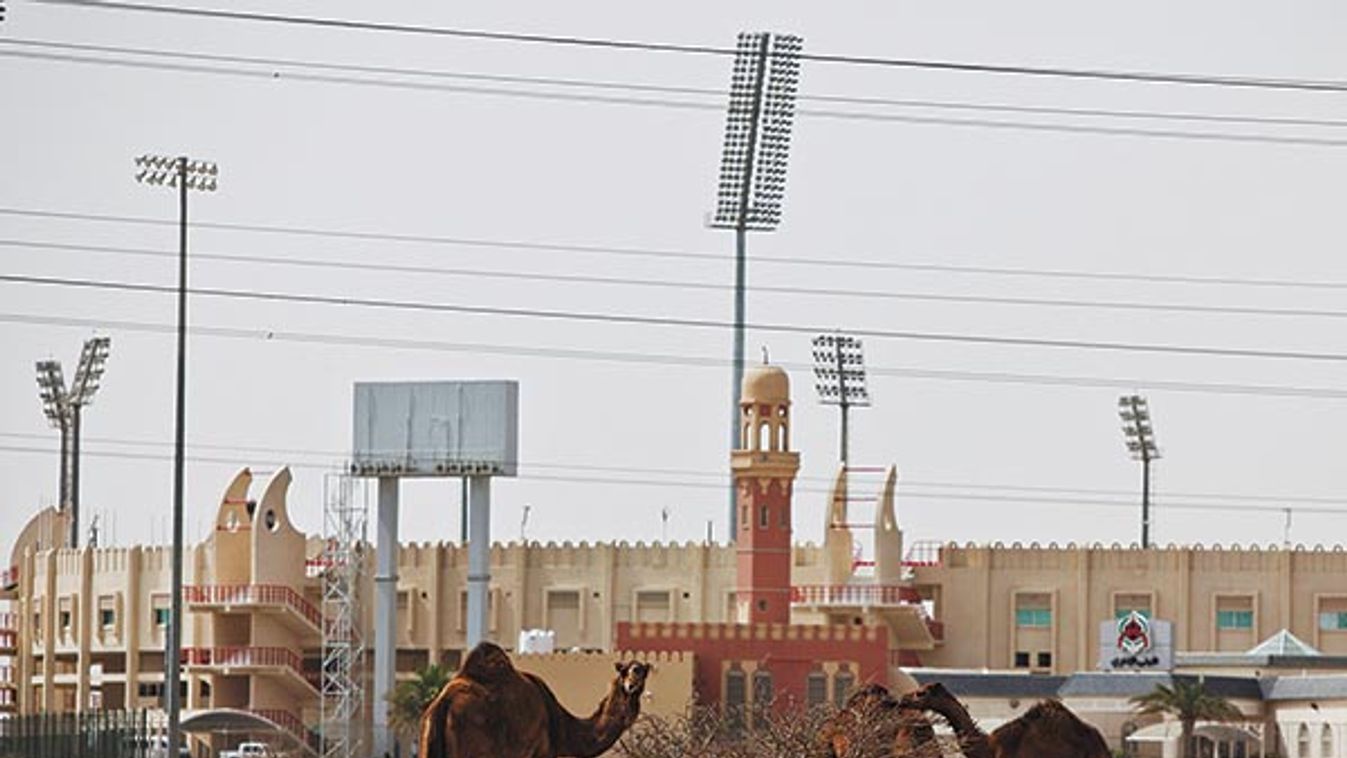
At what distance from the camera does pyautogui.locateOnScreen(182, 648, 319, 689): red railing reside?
121688mm

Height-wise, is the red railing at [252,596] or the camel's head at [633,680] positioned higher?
the red railing at [252,596]

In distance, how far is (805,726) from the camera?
176 feet

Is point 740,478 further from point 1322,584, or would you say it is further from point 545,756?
point 545,756

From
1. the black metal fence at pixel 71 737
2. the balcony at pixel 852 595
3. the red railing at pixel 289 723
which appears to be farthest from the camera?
the balcony at pixel 852 595

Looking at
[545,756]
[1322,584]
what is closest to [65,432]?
[1322,584]

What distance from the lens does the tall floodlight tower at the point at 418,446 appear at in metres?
114

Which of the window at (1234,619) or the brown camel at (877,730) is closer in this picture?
the brown camel at (877,730)

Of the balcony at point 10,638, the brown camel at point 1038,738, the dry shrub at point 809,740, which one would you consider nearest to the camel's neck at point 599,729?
the dry shrub at point 809,740

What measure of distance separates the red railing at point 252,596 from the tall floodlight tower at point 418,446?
683 cm

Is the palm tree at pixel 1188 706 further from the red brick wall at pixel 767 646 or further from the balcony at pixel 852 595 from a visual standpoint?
the balcony at pixel 852 595

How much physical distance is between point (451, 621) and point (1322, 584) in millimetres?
27100

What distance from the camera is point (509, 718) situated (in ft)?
186

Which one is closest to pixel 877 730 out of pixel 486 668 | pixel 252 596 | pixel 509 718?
pixel 509 718

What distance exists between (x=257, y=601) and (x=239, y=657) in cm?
180
